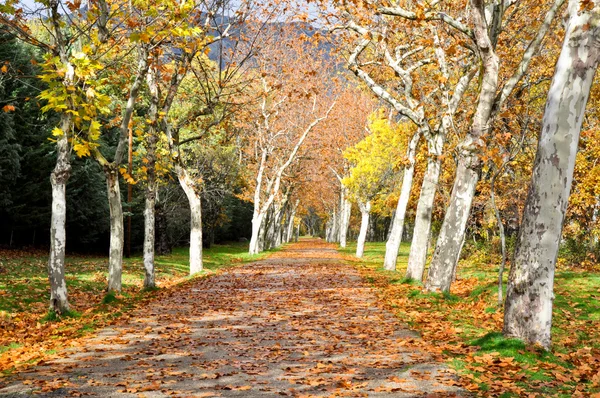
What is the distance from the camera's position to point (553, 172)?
25.8 ft

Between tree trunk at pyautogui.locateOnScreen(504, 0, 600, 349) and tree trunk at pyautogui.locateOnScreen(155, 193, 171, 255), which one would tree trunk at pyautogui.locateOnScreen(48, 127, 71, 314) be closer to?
tree trunk at pyautogui.locateOnScreen(504, 0, 600, 349)

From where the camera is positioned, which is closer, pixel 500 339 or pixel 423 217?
pixel 500 339

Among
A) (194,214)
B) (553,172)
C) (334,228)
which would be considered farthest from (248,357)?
(334,228)

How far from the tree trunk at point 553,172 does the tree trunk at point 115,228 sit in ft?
34.5

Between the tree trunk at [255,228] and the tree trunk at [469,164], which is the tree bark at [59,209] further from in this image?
the tree trunk at [255,228]

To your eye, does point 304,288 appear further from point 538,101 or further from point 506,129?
point 538,101

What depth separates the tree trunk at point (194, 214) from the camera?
21.5 meters

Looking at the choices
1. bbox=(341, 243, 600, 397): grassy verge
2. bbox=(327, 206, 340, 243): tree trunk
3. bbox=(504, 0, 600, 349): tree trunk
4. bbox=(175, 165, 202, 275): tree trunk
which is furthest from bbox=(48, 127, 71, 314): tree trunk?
bbox=(327, 206, 340, 243): tree trunk

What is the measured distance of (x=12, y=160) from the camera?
2647 centimetres

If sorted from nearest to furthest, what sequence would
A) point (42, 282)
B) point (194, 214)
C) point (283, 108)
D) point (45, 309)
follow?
point (45, 309) < point (42, 282) < point (194, 214) < point (283, 108)

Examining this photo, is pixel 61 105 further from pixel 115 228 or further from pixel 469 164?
pixel 469 164

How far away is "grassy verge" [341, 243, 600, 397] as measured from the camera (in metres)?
6.91

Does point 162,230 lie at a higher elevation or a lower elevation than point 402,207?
lower

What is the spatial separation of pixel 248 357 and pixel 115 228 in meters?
7.72
